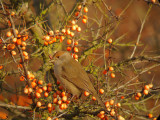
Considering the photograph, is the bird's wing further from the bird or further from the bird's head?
the bird's head

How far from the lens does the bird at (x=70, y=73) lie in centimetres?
298

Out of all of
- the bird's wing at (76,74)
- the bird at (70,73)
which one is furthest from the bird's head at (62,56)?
the bird's wing at (76,74)

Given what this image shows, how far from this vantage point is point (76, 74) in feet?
9.97

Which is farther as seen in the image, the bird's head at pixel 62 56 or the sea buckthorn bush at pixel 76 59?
the bird's head at pixel 62 56

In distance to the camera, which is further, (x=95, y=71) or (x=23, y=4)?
(x=95, y=71)

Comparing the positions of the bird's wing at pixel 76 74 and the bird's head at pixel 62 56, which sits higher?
the bird's head at pixel 62 56

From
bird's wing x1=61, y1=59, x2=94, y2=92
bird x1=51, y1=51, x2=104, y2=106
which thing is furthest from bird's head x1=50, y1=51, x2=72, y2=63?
bird's wing x1=61, y1=59, x2=94, y2=92

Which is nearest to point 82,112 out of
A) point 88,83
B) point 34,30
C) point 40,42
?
point 88,83

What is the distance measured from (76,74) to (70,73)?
0.11m

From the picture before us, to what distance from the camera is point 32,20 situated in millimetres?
2977

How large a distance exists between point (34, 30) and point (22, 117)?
55.1 inches

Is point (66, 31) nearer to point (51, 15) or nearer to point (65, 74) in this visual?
point (65, 74)

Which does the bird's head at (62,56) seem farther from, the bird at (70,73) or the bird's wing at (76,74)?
the bird's wing at (76,74)

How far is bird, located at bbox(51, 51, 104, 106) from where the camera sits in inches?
117
